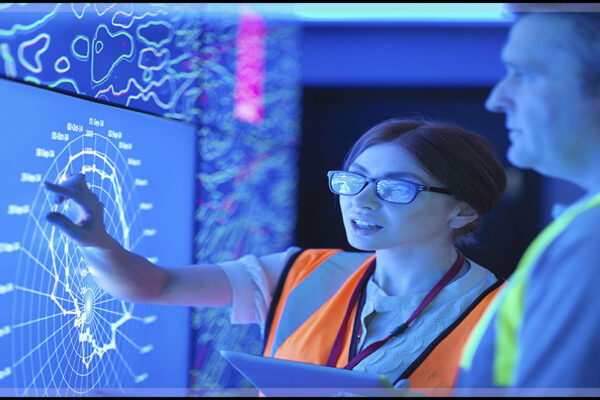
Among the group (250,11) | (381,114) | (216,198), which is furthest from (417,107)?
(216,198)

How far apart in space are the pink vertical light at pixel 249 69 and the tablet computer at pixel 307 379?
1801 mm

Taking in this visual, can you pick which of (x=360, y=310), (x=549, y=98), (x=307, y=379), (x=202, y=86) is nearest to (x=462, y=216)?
(x=360, y=310)

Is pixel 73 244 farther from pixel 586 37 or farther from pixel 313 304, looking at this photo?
pixel 586 37

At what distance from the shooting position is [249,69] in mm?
3248

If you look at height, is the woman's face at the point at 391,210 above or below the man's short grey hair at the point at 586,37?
below

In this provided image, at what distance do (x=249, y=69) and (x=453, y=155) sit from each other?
180cm

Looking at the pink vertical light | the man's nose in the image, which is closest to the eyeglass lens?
the man's nose

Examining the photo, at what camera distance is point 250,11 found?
10.5 feet

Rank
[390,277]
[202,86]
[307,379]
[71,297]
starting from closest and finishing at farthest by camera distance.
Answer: [307,379]
[71,297]
[390,277]
[202,86]

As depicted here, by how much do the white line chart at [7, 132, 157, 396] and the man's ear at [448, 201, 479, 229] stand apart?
0.85 meters

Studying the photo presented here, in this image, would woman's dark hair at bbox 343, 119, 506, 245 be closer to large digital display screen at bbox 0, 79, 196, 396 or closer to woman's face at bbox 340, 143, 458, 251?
woman's face at bbox 340, 143, 458, 251

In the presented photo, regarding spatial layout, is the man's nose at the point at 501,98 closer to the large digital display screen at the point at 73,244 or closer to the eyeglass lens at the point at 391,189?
the eyeglass lens at the point at 391,189

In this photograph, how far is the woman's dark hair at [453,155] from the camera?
5.39 ft

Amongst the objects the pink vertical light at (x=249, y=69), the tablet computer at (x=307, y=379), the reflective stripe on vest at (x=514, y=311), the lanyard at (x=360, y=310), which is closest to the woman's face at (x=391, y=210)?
the lanyard at (x=360, y=310)
